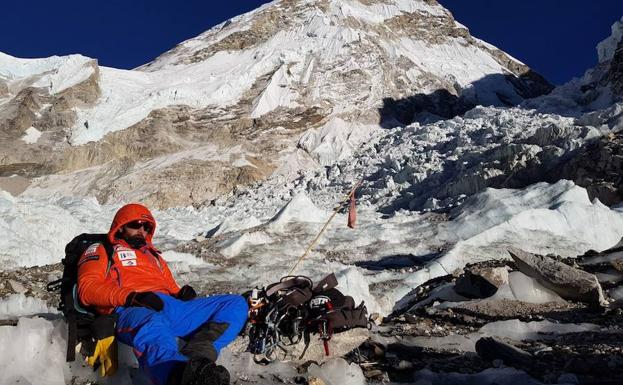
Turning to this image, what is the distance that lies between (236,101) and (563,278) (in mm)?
41835

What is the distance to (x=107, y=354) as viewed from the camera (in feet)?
10.2

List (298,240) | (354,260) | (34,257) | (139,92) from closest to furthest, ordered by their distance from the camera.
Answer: (34,257)
(354,260)
(298,240)
(139,92)

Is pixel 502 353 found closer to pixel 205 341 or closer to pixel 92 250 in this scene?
pixel 205 341

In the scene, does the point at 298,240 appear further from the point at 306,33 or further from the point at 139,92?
the point at 306,33

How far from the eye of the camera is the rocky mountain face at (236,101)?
37375 millimetres

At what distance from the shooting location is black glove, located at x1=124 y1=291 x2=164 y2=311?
310cm

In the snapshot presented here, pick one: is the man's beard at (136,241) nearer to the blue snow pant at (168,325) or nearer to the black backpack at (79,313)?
the black backpack at (79,313)

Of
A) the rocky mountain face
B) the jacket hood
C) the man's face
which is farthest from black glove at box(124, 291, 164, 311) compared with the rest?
the rocky mountain face

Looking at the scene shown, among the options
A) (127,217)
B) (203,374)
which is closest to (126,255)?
(127,217)

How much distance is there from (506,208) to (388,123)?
30694 millimetres

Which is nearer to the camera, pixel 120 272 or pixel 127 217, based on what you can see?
pixel 120 272

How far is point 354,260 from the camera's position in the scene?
44.8 ft

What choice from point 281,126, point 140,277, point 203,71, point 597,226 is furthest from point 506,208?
point 203,71

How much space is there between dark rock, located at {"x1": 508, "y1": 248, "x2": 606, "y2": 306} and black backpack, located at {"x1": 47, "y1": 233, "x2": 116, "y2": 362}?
14.1ft
